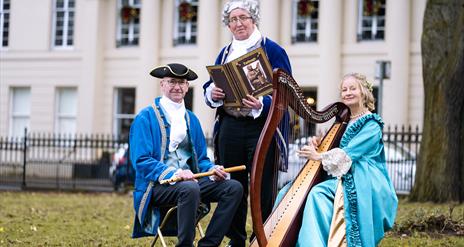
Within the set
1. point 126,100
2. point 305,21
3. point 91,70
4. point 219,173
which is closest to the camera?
point 219,173

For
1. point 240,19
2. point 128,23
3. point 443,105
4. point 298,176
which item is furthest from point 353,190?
point 128,23

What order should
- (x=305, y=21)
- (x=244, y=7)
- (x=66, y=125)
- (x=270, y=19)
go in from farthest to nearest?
(x=66, y=125) → (x=305, y=21) → (x=270, y=19) → (x=244, y=7)

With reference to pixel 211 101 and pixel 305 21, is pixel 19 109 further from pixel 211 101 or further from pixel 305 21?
pixel 211 101

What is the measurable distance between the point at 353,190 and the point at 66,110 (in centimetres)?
2334

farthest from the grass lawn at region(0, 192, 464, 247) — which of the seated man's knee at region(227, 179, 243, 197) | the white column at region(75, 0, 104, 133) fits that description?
the white column at region(75, 0, 104, 133)

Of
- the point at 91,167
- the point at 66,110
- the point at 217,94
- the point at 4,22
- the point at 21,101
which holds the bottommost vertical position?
the point at 91,167

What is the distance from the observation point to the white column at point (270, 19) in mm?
25562

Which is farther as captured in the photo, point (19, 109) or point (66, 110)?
point (19, 109)

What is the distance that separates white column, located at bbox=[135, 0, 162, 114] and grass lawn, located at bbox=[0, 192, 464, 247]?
12.6 m

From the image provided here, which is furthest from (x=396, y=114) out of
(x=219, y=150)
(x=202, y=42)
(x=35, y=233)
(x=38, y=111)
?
(x=219, y=150)

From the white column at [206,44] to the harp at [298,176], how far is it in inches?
779

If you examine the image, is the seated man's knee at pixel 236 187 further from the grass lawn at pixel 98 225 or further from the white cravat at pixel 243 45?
the grass lawn at pixel 98 225

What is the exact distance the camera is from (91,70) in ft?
90.2

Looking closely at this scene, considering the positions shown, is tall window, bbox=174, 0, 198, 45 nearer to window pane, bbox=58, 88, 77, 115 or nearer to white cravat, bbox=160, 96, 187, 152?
window pane, bbox=58, 88, 77, 115
